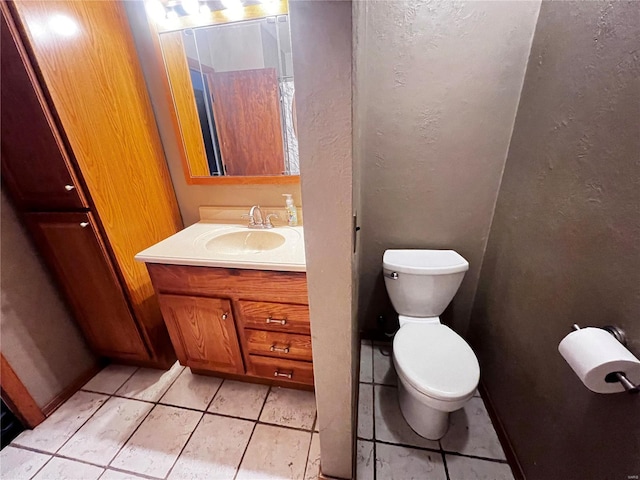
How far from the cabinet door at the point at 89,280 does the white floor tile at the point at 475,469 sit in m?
1.67

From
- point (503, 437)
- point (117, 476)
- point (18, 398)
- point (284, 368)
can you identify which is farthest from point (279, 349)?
point (18, 398)

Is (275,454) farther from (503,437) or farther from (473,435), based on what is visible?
(503,437)

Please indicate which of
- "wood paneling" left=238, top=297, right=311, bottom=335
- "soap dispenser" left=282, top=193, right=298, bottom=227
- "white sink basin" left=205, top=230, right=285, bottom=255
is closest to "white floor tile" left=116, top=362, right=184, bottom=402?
"wood paneling" left=238, top=297, right=311, bottom=335

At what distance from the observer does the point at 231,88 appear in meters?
1.32

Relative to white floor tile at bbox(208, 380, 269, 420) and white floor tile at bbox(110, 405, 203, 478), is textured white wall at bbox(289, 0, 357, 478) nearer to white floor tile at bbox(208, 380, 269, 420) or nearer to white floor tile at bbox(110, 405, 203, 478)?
white floor tile at bbox(208, 380, 269, 420)

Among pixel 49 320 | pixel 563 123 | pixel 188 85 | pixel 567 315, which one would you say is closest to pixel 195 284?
pixel 49 320

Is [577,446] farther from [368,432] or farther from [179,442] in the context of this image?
[179,442]

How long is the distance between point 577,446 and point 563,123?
1028 mm

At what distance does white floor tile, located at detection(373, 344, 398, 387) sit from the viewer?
4.83 ft

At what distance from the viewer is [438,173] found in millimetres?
1274

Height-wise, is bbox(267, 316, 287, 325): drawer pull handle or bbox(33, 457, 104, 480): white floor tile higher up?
bbox(267, 316, 287, 325): drawer pull handle

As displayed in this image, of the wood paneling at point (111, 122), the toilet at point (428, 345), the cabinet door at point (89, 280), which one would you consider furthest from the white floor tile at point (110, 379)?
the toilet at point (428, 345)

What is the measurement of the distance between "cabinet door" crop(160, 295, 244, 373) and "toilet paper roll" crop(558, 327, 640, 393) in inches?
47.6

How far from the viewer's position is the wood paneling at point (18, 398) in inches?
46.4
